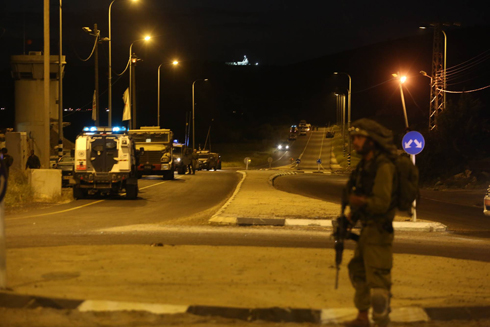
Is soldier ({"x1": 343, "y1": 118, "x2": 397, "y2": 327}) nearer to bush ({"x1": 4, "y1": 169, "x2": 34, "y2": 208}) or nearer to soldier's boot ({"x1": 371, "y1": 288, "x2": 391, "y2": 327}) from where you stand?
soldier's boot ({"x1": 371, "y1": 288, "x2": 391, "y2": 327})

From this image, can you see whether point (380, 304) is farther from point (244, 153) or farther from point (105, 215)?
point (244, 153)

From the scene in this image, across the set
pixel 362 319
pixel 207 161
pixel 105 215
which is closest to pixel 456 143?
pixel 207 161

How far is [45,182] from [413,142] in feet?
43.5

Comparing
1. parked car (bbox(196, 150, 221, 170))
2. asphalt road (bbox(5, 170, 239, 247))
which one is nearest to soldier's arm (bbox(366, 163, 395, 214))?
asphalt road (bbox(5, 170, 239, 247))

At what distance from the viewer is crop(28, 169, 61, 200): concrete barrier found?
21828mm

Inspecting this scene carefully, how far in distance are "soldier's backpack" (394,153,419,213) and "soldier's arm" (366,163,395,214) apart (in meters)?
0.11

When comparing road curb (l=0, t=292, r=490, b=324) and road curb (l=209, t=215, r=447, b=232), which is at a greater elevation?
road curb (l=0, t=292, r=490, b=324)

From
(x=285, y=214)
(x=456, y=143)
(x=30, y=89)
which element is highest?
(x=30, y=89)

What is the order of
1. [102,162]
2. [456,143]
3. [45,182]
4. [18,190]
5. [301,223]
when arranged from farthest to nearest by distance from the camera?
[456,143], [102,162], [45,182], [18,190], [301,223]

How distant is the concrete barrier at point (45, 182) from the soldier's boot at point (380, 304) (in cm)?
1841

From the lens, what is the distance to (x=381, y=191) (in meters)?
5.41

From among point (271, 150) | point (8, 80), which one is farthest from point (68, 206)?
point (8, 80)

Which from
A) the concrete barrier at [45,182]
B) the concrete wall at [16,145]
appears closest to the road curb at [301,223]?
the concrete barrier at [45,182]

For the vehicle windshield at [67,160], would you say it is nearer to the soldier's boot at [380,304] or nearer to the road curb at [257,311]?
the road curb at [257,311]
